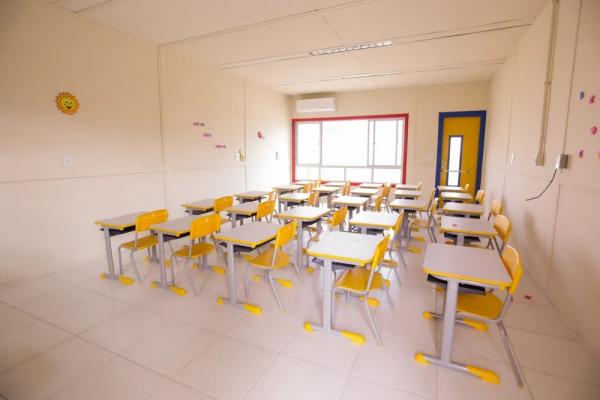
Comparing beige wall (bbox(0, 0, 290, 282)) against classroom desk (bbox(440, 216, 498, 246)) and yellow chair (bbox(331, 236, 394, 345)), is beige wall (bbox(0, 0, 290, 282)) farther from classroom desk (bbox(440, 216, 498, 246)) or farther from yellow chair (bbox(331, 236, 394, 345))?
classroom desk (bbox(440, 216, 498, 246))

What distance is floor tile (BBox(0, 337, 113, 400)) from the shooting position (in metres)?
1.90

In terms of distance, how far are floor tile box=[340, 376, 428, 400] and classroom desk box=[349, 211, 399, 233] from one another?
5.18 ft

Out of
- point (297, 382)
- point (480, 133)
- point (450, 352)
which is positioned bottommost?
point (297, 382)

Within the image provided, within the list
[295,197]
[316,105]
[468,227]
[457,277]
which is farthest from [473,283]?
[316,105]

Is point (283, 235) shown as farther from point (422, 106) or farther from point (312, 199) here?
point (422, 106)

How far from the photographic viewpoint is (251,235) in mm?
2865

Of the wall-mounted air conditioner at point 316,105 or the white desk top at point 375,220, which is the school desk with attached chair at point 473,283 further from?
the wall-mounted air conditioner at point 316,105

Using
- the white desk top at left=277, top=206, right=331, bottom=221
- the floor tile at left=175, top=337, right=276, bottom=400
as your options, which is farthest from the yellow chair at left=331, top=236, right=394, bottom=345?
the white desk top at left=277, top=206, right=331, bottom=221

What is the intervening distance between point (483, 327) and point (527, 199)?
6.66 ft

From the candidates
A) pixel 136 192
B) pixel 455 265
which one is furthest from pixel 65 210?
pixel 455 265

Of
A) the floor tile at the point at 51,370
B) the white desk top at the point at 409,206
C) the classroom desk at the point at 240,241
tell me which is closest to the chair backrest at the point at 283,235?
the classroom desk at the point at 240,241

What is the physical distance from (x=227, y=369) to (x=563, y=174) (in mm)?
3286

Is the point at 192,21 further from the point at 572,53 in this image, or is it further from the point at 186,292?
the point at 572,53

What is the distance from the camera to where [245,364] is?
2.12m
